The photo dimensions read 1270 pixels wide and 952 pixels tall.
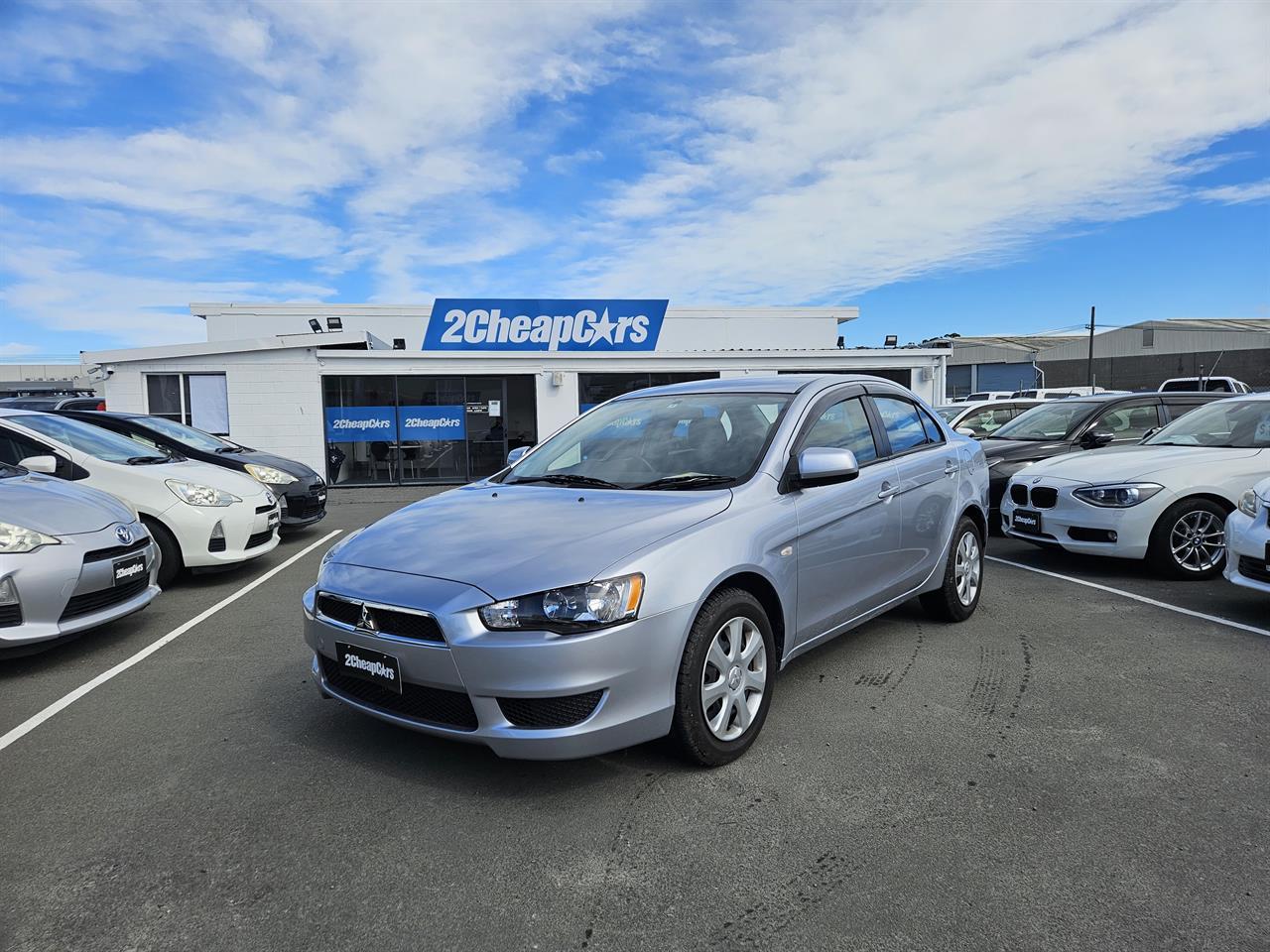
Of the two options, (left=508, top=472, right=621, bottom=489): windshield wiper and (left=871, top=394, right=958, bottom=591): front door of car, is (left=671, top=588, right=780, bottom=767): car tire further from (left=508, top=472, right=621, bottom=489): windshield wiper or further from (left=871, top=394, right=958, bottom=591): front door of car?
(left=871, top=394, right=958, bottom=591): front door of car

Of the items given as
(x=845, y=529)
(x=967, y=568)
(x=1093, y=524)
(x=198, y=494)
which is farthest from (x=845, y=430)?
(x=198, y=494)

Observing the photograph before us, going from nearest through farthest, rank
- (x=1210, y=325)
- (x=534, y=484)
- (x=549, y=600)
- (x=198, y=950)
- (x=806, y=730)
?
1. (x=198, y=950)
2. (x=549, y=600)
3. (x=806, y=730)
4. (x=534, y=484)
5. (x=1210, y=325)

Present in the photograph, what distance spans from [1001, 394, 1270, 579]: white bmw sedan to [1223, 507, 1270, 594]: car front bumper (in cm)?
98

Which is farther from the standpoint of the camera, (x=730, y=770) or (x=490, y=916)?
(x=730, y=770)

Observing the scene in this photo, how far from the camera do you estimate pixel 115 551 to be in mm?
4879

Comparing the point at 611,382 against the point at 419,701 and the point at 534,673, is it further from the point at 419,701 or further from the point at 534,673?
the point at 534,673

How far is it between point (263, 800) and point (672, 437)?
2352mm

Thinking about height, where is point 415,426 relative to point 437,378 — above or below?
below

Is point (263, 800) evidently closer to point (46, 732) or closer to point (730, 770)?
point (46, 732)

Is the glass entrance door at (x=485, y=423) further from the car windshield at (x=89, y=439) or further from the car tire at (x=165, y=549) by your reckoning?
the car tire at (x=165, y=549)

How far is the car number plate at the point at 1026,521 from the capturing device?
6.98 metres

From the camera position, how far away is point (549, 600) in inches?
108

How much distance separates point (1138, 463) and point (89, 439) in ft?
29.3

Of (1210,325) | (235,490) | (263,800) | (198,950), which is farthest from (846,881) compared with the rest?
(1210,325)
